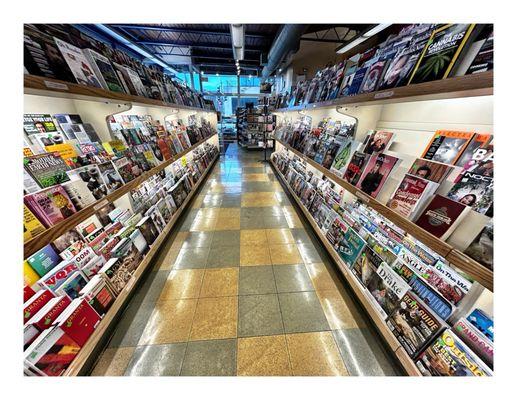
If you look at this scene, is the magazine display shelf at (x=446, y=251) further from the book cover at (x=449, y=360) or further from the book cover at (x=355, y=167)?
the book cover at (x=449, y=360)

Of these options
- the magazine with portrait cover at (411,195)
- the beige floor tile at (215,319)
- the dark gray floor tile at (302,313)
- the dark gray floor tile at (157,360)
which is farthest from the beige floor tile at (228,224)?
the magazine with portrait cover at (411,195)

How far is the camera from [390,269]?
4.01 ft

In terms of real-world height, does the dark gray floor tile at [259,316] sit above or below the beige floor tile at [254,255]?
above

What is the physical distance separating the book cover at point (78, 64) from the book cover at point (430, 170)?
1990 millimetres

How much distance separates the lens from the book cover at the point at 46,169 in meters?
0.96

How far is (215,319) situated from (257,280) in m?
0.52

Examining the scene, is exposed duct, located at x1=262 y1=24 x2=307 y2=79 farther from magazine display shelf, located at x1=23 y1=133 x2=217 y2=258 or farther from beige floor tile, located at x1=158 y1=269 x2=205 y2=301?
beige floor tile, located at x1=158 y1=269 x2=205 y2=301

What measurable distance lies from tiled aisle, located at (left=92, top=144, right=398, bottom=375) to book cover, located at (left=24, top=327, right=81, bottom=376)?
1.35 ft

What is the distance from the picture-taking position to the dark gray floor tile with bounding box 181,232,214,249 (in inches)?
95.3

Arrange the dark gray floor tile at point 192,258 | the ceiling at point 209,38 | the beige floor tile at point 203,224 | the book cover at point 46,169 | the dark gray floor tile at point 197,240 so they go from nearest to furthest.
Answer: the book cover at point 46,169 → the dark gray floor tile at point 192,258 → the dark gray floor tile at point 197,240 → the beige floor tile at point 203,224 → the ceiling at point 209,38

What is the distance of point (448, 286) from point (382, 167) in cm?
74

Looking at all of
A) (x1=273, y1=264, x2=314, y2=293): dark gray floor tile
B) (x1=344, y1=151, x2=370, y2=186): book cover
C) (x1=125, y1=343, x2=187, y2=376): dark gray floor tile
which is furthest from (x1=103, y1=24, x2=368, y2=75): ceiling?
(x1=125, y1=343, x2=187, y2=376): dark gray floor tile

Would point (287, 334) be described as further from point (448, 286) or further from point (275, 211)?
point (275, 211)

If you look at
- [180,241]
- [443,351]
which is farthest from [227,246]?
[443,351]
